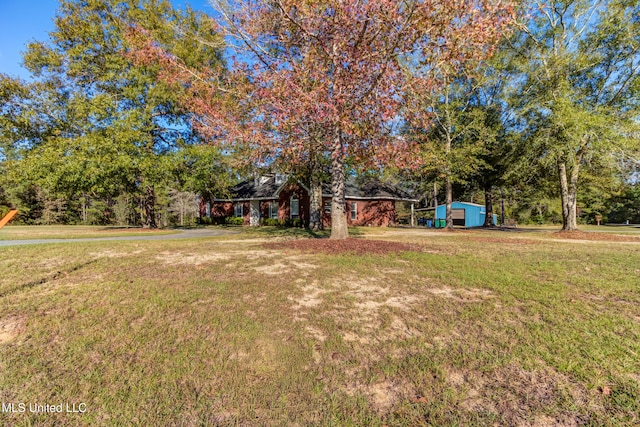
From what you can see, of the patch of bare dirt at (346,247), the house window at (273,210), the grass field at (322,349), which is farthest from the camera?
the house window at (273,210)

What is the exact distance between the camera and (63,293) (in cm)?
471

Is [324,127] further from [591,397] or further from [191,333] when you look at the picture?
[591,397]

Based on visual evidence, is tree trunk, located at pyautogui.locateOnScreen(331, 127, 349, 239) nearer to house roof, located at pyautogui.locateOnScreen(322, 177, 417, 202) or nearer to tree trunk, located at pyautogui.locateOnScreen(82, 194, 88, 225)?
house roof, located at pyautogui.locateOnScreen(322, 177, 417, 202)

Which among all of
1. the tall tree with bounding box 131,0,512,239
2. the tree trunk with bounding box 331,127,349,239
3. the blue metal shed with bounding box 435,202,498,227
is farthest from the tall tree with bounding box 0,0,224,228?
the blue metal shed with bounding box 435,202,498,227

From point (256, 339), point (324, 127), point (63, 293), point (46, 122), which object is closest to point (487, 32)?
point (324, 127)

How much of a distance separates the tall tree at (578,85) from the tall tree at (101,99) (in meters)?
18.0

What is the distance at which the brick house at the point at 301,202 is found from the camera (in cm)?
2709

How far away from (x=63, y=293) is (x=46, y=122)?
20.8m

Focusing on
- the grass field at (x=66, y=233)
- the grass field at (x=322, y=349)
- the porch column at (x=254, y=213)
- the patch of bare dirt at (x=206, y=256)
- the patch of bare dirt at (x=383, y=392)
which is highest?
the porch column at (x=254, y=213)

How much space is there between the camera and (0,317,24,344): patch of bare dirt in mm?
3379

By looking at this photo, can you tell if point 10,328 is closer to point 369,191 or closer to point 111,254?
point 111,254

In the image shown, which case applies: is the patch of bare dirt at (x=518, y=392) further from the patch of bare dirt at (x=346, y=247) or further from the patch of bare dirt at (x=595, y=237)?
the patch of bare dirt at (x=595, y=237)

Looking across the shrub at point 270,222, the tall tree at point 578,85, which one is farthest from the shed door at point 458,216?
the shrub at point 270,222

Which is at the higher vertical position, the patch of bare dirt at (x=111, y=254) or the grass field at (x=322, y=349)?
the patch of bare dirt at (x=111, y=254)
